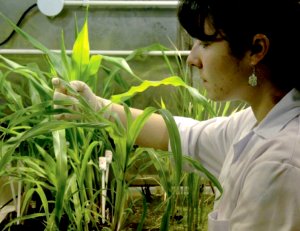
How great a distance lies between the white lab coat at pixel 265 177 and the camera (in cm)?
64

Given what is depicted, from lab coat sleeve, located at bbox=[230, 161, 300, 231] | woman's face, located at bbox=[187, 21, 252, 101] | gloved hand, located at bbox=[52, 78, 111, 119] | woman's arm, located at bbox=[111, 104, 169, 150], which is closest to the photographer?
lab coat sleeve, located at bbox=[230, 161, 300, 231]

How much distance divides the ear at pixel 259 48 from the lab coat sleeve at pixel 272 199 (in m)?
0.17

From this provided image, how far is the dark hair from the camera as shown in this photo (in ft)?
2.26

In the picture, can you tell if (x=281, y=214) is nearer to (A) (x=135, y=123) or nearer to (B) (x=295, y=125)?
(B) (x=295, y=125)

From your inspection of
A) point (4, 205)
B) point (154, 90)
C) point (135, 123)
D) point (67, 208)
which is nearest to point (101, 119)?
point (135, 123)

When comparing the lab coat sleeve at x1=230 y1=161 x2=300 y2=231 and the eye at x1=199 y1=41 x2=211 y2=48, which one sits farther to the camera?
the eye at x1=199 y1=41 x2=211 y2=48

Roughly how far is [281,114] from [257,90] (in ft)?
0.20

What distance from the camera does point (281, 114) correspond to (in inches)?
28.4

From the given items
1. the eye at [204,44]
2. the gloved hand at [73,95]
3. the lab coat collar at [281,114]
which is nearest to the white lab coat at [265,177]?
the lab coat collar at [281,114]

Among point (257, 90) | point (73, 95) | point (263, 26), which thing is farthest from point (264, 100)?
point (73, 95)

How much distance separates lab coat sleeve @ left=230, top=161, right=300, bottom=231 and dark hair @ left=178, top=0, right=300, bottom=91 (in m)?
0.16

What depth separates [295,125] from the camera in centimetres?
70

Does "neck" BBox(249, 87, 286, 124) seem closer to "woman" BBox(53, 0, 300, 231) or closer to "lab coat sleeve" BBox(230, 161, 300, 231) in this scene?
"woman" BBox(53, 0, 300, 231)

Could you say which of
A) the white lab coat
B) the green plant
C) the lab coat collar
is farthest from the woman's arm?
the lab coat collar
